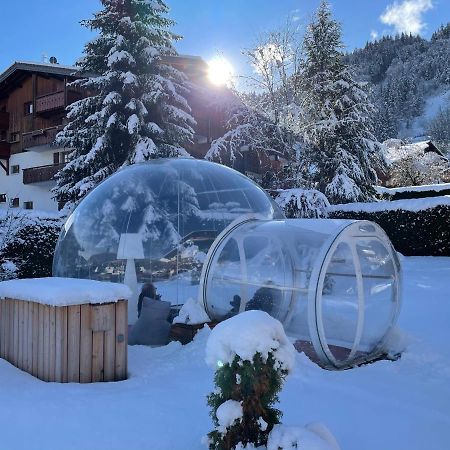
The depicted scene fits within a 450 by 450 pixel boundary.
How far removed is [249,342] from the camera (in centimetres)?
288

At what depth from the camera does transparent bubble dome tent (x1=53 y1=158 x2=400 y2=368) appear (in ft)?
18.7

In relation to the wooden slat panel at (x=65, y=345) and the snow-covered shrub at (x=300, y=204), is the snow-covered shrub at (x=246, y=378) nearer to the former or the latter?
the wooden slat panel at (x=65, y=345)

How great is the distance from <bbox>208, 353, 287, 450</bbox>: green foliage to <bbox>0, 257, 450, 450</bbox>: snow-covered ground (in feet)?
1.66

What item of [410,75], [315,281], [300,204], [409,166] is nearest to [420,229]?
[300,204]

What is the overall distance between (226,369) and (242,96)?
21302 millimetres

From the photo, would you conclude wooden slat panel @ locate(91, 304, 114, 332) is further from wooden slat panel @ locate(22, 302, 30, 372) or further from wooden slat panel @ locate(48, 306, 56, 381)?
wooden slat panel @ locate(22, 302, 30, 372)

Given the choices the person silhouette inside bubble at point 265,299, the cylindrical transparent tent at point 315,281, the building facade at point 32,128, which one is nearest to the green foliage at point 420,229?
the cylindrical transparent tent at point 315,281

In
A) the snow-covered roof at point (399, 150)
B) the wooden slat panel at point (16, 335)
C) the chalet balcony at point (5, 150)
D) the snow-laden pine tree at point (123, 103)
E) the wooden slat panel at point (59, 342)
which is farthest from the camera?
the snow-covered roof at point (399, 150)

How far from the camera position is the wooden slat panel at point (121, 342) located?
503cm

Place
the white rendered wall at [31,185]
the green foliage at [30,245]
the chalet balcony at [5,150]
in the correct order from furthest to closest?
the chalet balcony at [5,150] < the white rendered wall at [31,185] < the green foliage at [30,245]

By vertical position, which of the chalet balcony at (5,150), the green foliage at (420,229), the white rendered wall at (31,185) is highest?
the chalet balcony at (5,150)

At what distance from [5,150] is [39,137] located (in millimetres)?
4479

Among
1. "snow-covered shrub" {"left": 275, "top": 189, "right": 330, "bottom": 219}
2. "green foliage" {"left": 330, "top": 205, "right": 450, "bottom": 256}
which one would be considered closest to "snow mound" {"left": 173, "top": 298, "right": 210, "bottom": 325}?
"snow-covered shrub" {"left": 275, "top": 189, "right": 330, "bottom": 219}

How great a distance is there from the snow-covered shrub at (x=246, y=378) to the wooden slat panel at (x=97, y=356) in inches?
87.4
